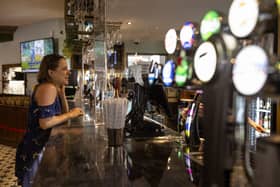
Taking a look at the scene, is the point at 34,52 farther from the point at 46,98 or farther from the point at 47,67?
the point at 46,98

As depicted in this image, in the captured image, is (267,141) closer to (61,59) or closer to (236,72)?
(236,72)

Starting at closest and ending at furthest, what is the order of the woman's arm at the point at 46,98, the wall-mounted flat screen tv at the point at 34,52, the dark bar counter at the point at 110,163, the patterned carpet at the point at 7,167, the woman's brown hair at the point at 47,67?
1. the dark bar counter at the point at 110,163
2. the woman's arm at the point at 46,98
3. the woman's brown hair at the point at 47,67
4. the patterned carpet at the point at 7,167
5. the wall-mounted flat screen tv at the point at 34,52

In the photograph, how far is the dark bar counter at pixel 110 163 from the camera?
1.29 m

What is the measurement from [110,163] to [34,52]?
22.0 feet

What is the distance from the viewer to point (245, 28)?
0.73 meters

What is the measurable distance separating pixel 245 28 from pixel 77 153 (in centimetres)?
135

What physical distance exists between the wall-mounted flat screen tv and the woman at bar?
5.08 meters

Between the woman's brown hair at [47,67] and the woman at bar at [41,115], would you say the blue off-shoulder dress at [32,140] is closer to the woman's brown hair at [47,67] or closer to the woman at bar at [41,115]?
the woman at bar at [41,115]

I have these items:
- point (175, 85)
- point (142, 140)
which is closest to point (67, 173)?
point (175, 85)

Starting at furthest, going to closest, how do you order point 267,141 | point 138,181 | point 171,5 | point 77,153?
1. point 171,5
2. point 77,153
3. point 138,181
4. point 267,141

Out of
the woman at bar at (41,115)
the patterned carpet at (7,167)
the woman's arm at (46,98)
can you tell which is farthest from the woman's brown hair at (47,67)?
the patterned carpet at (7,167)

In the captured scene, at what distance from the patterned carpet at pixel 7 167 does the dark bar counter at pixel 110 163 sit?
2.30 m

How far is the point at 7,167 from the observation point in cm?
504

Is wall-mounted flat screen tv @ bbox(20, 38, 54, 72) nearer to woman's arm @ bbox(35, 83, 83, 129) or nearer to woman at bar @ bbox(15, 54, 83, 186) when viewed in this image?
woman at bar @ bbox(15, 54, 83, 186)
